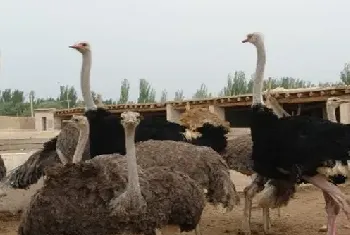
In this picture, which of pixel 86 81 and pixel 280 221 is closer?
pixel 280 221

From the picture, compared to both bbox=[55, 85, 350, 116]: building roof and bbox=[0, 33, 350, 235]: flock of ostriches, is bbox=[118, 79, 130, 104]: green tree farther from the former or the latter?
bbox=[0, 33, 350, 235]: flock of ostriches

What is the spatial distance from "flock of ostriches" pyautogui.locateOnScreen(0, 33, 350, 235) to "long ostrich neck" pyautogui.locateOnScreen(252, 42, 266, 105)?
1 cm

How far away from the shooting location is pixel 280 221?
24.1ft

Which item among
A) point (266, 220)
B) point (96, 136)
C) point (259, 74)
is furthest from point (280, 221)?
point (96, 136)

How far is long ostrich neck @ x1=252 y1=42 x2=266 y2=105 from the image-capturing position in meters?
6.17

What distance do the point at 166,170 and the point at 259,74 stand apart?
185cm

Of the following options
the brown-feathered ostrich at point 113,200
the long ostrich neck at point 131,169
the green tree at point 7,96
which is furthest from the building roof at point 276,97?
the green tree at point 7,96

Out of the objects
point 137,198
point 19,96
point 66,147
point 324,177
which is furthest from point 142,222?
point 19,96

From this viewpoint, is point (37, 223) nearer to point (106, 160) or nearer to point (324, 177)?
point (106, 160)

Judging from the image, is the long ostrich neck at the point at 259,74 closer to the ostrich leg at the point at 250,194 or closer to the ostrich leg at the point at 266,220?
the ostrich leg at the point at 250,194

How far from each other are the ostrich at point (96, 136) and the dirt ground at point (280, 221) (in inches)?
24.1

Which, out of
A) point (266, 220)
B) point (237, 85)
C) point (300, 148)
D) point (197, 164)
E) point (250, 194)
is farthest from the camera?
point (237, 85)

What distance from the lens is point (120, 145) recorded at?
696cm

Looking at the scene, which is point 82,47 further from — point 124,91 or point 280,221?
point 124,91
